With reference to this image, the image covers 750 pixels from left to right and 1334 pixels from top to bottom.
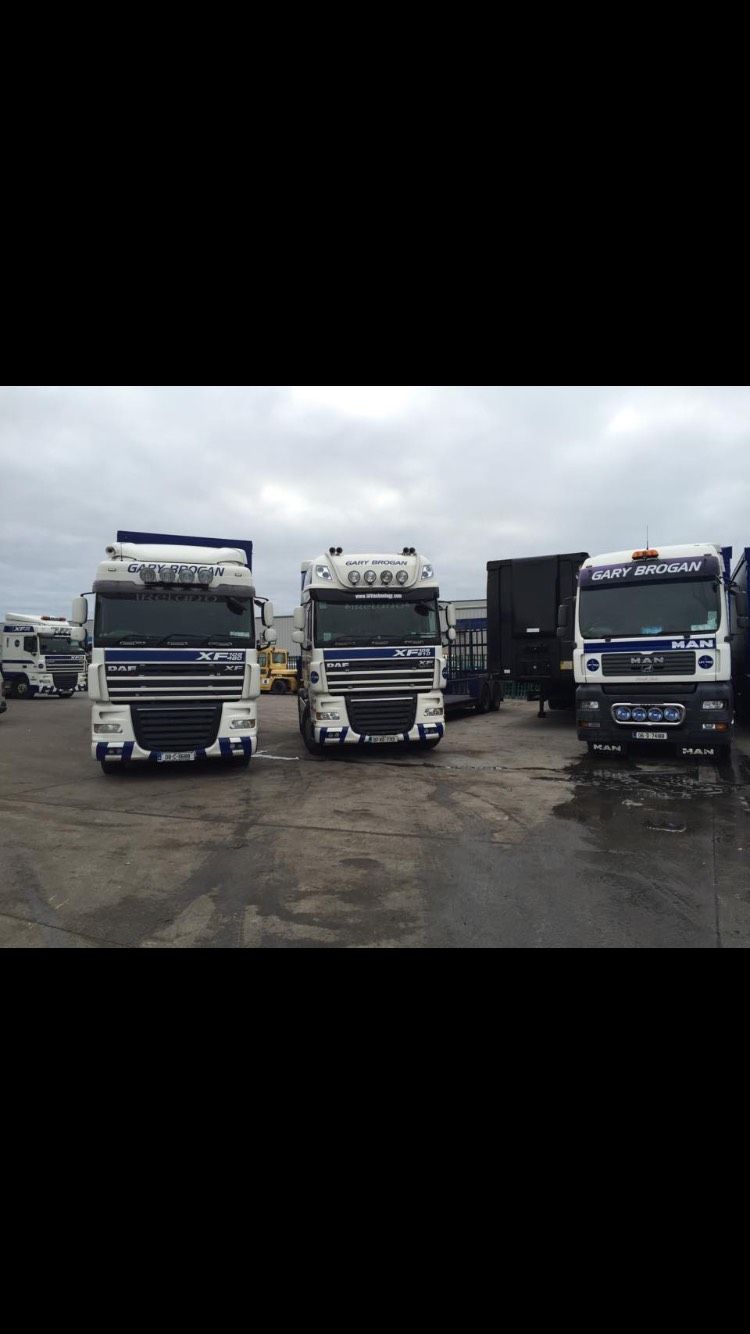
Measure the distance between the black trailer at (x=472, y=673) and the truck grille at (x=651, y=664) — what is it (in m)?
6.12

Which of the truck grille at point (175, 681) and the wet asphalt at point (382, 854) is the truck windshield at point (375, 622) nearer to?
the truck grille at point (175, 681)

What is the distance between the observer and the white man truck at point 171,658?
26.6ft

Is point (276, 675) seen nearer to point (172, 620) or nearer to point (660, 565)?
point (172, 620)

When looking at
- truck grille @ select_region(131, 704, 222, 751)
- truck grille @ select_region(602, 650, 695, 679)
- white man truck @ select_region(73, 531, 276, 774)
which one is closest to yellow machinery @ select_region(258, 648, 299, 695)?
white man truck @ select_region(73, 531, 276, 774)

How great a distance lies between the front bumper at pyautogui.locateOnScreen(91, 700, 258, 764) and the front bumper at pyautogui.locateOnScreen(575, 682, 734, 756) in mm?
A: 4748

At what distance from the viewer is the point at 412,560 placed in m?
9.84

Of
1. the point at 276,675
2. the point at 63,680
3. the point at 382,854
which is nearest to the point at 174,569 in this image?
the point at 382,854

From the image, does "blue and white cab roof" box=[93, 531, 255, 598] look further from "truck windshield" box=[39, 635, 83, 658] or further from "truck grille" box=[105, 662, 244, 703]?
"truck windshield" box=[39, 635, 83, 658]

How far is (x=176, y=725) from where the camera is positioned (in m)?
8.29

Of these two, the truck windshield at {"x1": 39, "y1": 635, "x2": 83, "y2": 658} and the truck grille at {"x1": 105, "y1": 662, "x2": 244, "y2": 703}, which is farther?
the truck windshield at {"x1": 39, "y1": 635, "x2": 83, "y2": 658}

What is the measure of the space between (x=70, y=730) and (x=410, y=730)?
30.8ft

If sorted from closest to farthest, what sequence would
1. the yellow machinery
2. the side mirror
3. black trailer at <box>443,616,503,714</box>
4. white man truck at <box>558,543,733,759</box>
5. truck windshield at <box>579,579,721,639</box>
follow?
white man truck at <box>558,543,733,759</box> < truck windshield at <box>579,579,721,639</box> < the side mirror < black trailer at <box>443,616,503,714</box> < the yellow machinery

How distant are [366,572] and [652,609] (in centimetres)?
413

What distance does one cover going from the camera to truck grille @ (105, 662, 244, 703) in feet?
26.3
